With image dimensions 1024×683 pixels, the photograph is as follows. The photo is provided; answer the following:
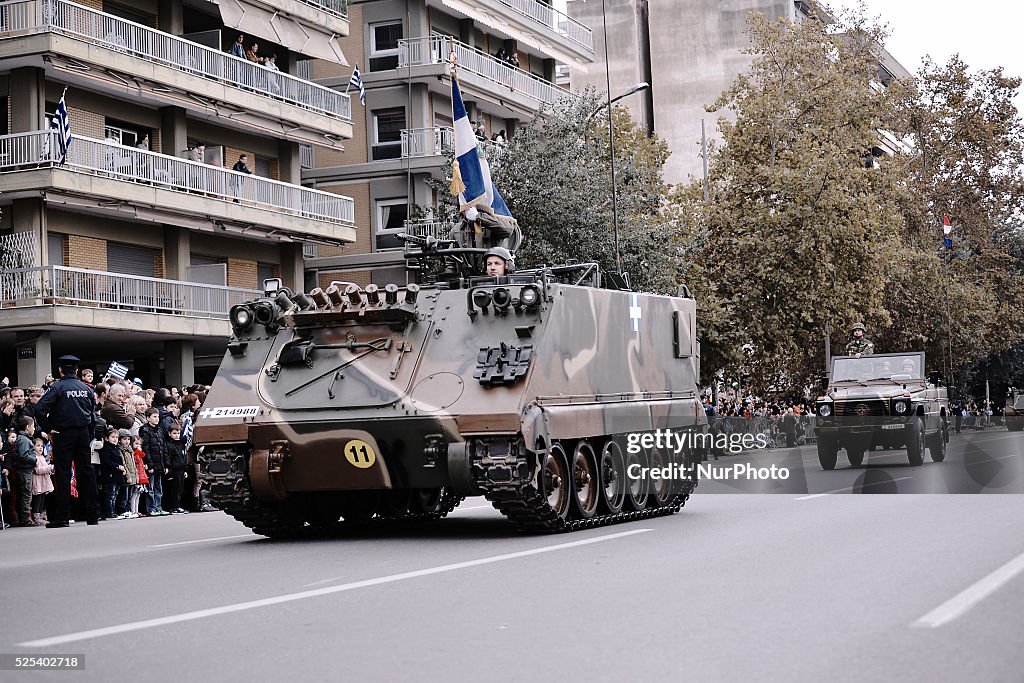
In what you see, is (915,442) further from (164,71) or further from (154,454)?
(164,71)

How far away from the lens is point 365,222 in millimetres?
44375

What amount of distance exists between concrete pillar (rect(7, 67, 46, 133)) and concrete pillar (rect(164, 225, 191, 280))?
4362 millimetres

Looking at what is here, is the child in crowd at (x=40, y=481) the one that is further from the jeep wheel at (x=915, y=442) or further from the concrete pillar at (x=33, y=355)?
the jeep wheel at (x=915, y=442)

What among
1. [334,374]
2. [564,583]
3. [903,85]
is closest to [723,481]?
[334,374]

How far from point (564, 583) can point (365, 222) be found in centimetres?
3490

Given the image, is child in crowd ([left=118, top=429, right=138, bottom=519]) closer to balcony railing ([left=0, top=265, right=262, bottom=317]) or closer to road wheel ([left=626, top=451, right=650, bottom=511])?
road wheel ([left=626, top=451, right=650, bottom=511])

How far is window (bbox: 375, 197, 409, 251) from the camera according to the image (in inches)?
1738

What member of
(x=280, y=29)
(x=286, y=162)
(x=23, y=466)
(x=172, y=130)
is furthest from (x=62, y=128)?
(x=23, y=466)

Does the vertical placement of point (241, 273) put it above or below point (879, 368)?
above

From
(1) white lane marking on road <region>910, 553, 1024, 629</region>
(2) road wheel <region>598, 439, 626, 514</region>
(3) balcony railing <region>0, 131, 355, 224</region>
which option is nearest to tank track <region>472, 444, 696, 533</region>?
(2) road wheel <region>598, 439, 626, 514</region>

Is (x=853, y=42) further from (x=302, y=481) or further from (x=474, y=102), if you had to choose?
(x=302, y=481)

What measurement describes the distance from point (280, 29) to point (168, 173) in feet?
18.7

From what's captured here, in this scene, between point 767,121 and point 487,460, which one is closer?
point 487,460

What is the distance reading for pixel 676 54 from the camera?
68.6 metres
